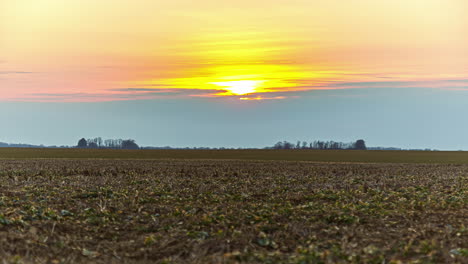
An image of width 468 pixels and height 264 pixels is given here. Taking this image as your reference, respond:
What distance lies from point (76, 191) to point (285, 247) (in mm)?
13894

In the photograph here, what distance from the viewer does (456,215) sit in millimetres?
18016

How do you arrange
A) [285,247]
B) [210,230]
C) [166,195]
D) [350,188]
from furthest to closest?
1. [350,188]
2. [166,195]
3. [210,230]
4. [285,247]

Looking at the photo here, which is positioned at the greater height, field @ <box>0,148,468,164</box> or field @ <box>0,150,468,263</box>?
field @ <box>0,148,468,164</box>

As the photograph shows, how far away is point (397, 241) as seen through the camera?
14.1 meters

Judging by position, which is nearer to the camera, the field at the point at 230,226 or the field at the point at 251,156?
the field at the point at 230,226

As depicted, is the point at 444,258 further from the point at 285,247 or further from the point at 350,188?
the point at 350,188

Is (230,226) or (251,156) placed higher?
(251,156)

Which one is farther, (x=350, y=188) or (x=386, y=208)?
(x=350, y=188)

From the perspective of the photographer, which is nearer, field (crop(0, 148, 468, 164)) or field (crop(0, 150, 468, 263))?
field (crop(0, 150, 468, 263))

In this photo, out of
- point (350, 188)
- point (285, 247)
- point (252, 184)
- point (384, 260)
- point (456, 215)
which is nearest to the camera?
point (384, 260)

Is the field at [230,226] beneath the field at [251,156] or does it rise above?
beneath

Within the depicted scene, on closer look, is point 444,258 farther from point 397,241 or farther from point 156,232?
point 156,232

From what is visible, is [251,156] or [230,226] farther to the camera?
[251,156]

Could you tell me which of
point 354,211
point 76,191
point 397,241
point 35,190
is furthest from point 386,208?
point 35,190
